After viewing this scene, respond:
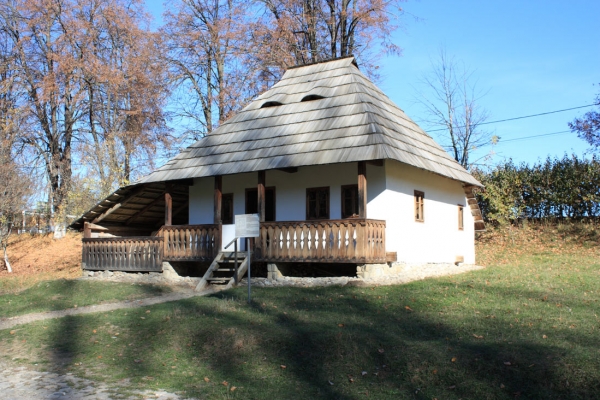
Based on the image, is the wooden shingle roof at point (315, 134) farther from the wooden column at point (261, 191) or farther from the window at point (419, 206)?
the window at point (419, 206)

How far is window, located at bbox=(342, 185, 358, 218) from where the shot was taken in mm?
16328

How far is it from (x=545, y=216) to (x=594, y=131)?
544 centimetres

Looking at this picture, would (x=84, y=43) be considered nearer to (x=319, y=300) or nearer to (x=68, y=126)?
(x=68, y=126)

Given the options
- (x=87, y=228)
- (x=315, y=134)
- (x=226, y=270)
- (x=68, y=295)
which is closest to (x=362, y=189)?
(x=315, y=134)

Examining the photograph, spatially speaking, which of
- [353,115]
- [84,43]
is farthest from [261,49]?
[353,115]

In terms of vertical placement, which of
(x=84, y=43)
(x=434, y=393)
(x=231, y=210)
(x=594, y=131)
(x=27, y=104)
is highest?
(x=84, y=43)

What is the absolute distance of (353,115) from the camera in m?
16.1

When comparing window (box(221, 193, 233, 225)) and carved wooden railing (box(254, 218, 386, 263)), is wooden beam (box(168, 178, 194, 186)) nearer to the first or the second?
window (box(221, 193, 233, 225))

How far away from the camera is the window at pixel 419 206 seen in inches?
696

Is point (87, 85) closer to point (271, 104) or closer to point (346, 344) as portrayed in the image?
point (271, 104)

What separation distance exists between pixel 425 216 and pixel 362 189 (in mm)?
4245

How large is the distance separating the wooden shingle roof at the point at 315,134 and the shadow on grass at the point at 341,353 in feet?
15.0

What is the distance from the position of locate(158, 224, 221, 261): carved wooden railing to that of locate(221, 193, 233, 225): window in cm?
133

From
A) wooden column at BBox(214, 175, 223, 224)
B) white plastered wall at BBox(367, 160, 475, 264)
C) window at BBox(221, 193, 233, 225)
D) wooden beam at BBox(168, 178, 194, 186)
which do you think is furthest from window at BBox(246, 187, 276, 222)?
white plastered wall at BBox(367, 160, 475, 264)
